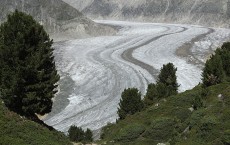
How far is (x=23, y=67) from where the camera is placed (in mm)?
21562

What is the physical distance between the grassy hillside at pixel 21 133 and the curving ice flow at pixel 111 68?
17.0 meters

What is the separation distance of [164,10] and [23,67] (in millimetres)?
122814

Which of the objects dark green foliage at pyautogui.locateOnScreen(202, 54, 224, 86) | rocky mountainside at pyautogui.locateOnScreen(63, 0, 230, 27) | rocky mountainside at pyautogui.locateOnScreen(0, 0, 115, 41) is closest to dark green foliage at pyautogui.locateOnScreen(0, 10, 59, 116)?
dark green foliage at pyautogui.locateOnScreen(202, 54, 224, 86)

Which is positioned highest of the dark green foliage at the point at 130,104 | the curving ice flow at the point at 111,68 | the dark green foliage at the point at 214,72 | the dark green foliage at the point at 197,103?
the dark green foliage at the point at 214,72

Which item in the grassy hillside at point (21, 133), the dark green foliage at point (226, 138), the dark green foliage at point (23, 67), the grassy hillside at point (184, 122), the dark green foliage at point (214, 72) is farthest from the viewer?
the dark green foliage at point (214, 72)

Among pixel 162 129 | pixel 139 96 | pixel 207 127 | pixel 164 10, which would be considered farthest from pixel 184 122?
pixel 164 10

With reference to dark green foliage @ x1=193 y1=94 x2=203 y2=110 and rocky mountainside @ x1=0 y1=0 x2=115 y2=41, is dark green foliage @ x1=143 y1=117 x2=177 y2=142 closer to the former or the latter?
dark green foliage @ x1=193 y1=94 x2=203 y2=110

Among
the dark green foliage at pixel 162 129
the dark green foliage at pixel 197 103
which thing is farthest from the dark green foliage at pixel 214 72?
the dark green foliage at pixel 162 129

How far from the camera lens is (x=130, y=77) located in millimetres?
53688

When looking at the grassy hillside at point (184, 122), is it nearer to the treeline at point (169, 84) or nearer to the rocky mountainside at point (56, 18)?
the treeline at point (169, 84)

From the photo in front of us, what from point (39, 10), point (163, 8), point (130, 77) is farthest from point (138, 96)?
point (163, 8)

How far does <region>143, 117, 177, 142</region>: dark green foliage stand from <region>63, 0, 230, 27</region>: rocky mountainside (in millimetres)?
95466

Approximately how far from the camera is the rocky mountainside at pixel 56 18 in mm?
97062

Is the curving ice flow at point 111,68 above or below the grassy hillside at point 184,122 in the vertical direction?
below
